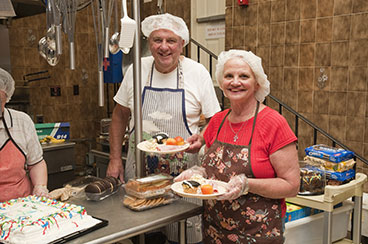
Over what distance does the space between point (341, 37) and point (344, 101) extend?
715mm

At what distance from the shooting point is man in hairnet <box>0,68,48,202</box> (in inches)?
74.1

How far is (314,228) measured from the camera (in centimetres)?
241

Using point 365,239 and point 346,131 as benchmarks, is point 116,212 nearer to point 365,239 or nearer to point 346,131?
point 365,239

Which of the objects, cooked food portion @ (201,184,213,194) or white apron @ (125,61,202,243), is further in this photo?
white apron @ (125,61,202,243)

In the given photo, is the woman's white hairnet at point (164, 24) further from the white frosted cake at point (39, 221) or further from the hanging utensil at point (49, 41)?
the white frosted cake at point (39, 221)

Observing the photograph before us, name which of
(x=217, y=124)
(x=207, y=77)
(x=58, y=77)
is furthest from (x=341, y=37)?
(x=58, y=77)

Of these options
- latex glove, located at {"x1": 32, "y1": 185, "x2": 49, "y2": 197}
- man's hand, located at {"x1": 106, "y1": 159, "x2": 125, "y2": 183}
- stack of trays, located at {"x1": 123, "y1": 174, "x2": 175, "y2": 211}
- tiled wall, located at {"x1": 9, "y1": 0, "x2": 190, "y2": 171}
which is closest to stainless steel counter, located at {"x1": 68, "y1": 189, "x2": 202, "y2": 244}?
stack of trays, located at {"x1": 123, "y1": 174, "x2": 175, "y2": 211}

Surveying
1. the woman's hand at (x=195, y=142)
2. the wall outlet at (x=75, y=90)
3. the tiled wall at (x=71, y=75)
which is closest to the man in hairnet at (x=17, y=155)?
the woman's hand at (x=195, y=142)

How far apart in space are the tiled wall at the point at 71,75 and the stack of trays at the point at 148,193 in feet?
14.9

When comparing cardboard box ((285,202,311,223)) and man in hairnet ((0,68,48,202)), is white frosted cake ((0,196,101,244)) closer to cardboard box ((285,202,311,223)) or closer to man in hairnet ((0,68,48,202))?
man in hairnet ((0,68,48,202))

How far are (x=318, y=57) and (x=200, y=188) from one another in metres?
3.48

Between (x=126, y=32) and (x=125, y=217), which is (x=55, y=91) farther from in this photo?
(x=126, y=32)

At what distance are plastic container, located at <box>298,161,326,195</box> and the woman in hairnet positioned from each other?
2.31ft

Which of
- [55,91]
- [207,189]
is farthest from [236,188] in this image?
[55,91]
